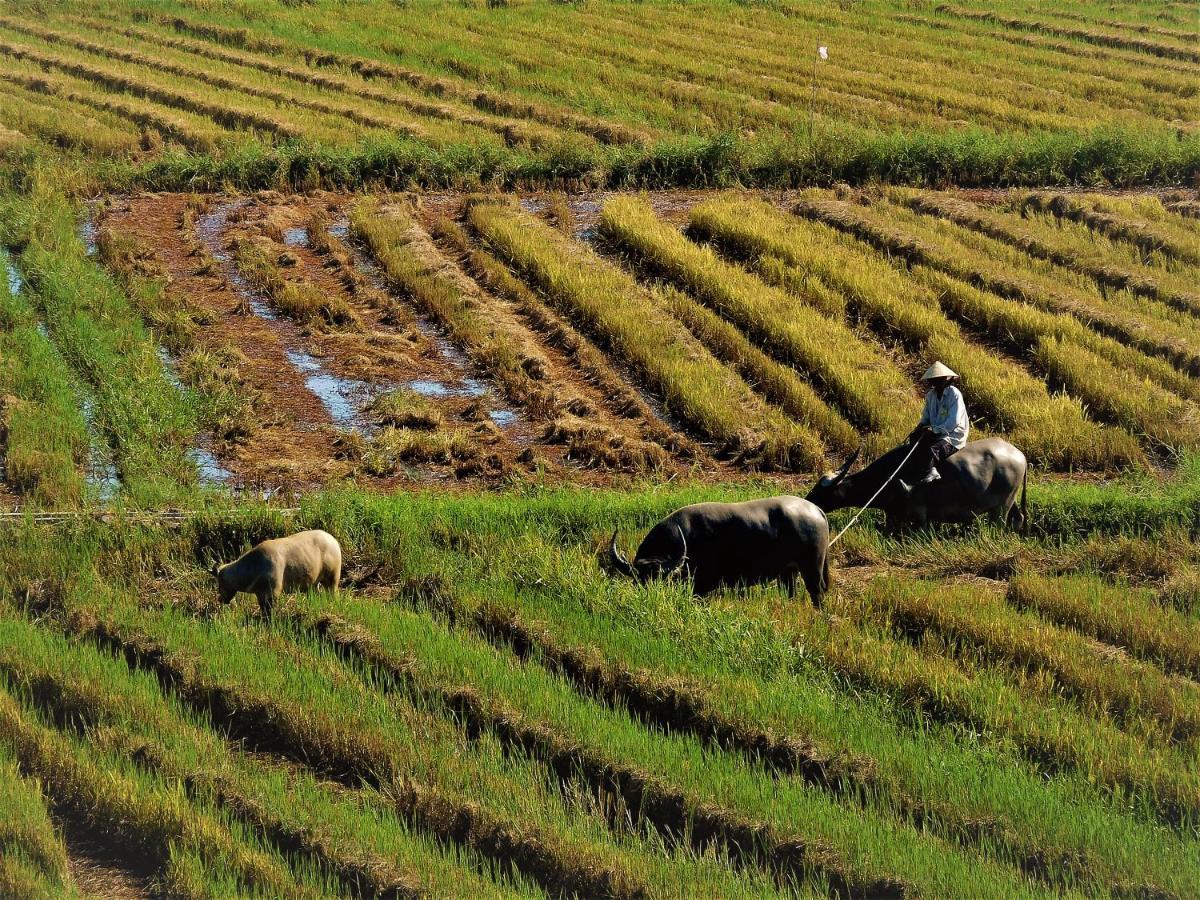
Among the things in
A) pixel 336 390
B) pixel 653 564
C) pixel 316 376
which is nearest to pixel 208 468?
pixel 336 390

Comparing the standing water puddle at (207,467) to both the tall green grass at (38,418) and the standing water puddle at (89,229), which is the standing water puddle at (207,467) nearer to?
the tall green grass at (38,418)

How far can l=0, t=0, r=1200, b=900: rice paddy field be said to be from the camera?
552 centimetres

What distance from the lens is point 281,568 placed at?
736 cm

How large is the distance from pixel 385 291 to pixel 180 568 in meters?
6.07

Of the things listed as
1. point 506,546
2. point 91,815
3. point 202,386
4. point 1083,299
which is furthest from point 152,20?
point 91,815

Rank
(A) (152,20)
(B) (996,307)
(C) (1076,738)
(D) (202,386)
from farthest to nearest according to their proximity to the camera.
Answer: (A) (152,20), (B) (996,307), (D) (202,386), (C) (1076,738)

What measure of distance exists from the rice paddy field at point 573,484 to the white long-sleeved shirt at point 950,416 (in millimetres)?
645

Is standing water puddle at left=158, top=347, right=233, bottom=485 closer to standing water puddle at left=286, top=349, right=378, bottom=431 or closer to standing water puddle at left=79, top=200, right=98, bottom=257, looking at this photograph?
standing water puddle at left=286, top=349, right=378, bottom=431

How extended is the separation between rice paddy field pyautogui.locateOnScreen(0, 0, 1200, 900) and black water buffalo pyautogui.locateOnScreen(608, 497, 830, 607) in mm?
215

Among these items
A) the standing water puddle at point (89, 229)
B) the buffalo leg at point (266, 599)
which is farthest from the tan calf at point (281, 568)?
the standing water puddle at point (89, 229)

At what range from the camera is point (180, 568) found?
8070 mm

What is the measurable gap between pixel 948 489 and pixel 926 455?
0.94 feet

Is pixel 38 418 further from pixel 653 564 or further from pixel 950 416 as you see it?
pixel 950 416

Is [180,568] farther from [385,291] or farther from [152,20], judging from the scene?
[152,20]
